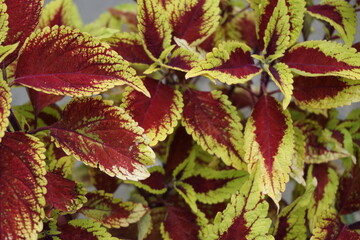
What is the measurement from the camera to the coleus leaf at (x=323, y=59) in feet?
2.02

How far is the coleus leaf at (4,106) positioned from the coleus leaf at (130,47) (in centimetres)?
22

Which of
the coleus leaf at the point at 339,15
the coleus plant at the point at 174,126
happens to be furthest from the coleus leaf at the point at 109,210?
the coleus leaf at the point at 339,15

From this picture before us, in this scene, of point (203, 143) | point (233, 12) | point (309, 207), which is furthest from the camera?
point (233, 12)

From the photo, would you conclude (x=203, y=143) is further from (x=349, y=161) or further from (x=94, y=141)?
(x=349, y=161)

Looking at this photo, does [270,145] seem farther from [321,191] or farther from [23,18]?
[23,18]

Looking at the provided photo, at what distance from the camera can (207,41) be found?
0.83 m

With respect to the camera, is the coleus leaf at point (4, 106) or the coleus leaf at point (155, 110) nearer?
the coleus leaf at point (4, 106)

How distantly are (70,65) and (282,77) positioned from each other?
269 millimetres

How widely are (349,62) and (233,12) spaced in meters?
0.35

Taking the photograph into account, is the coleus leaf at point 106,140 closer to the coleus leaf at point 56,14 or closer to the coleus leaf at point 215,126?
the coleus leaf at point 215,126

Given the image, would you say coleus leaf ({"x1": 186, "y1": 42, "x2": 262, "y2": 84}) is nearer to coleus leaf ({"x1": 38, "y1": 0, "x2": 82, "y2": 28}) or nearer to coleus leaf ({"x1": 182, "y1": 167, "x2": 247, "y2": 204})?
coleus leaf ({"x1": 182, "y1": 167, "x2": 247, "y2": 204})

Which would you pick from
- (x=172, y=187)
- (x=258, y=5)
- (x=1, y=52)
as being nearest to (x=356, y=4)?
(x=258, y=5)

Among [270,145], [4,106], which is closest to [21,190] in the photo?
[4,106]

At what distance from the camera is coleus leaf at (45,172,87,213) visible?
571 millimetres
